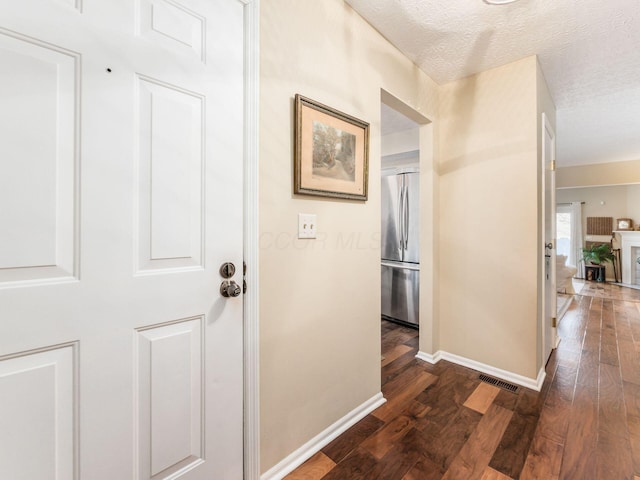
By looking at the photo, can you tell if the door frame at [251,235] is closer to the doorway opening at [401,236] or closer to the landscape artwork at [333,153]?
the landscape artwork at [333,153]

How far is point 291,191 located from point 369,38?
1174mm

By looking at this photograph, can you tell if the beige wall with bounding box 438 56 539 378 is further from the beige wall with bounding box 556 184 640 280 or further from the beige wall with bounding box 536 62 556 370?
the beige wall with bounding box 556 184 640 280

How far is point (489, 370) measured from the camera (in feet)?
7.60

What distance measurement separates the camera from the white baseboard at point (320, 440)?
1.34 m

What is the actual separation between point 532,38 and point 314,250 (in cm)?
201

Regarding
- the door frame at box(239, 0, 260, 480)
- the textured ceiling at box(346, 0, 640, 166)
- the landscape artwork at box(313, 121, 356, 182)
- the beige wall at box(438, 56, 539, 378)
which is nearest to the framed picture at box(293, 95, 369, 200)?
the landscape artwork at box(313, 121, 356, 182)

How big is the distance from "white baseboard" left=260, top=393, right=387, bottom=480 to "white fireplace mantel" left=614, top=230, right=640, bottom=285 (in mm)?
7292

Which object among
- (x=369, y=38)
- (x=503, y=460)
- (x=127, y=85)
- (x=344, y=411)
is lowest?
(x=503, y=460)

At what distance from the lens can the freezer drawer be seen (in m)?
3.35

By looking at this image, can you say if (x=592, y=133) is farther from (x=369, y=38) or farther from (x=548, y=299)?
(x=369, y=38)

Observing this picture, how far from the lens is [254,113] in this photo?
1.20m

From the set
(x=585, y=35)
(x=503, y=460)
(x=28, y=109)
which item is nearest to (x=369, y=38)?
(x=585, y=35)

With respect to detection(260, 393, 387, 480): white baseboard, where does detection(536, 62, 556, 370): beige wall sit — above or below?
above

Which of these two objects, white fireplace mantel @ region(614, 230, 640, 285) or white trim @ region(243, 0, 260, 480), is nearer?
white trim @ region(243, 0, 260, 480)
